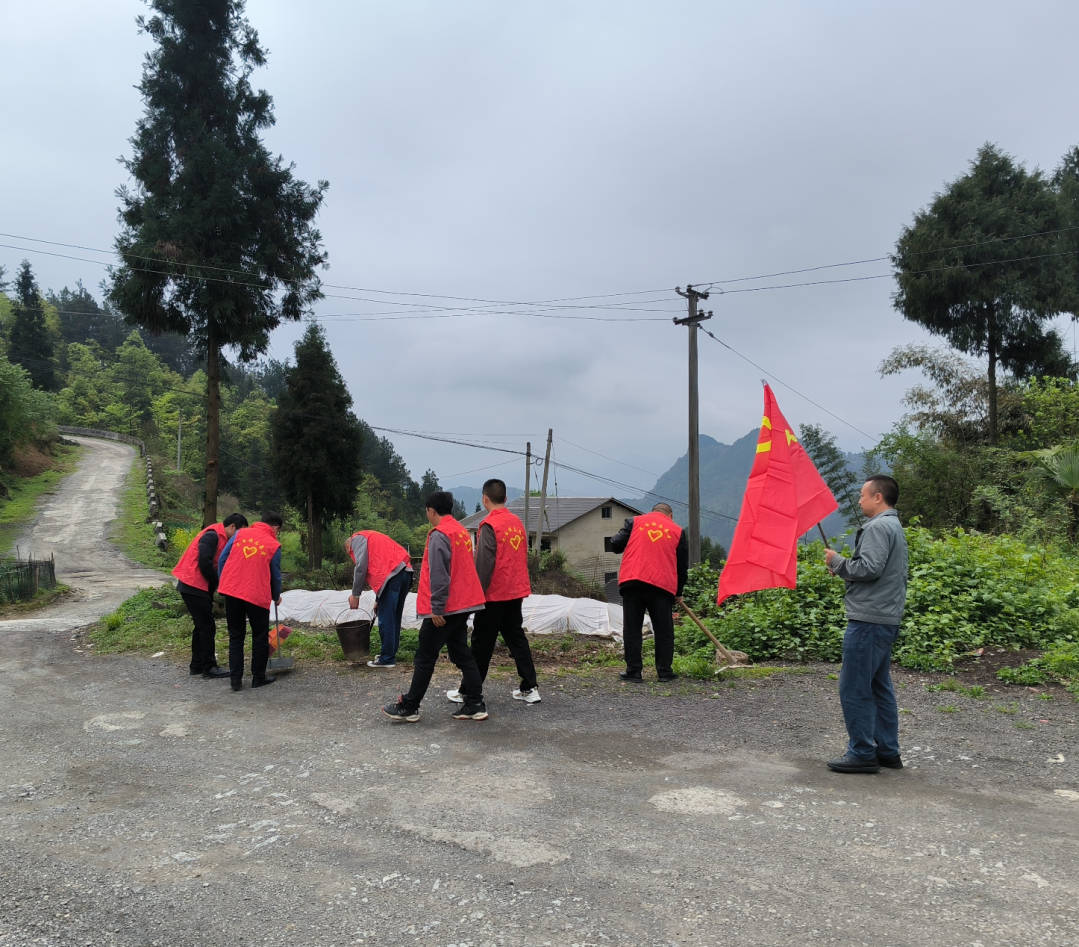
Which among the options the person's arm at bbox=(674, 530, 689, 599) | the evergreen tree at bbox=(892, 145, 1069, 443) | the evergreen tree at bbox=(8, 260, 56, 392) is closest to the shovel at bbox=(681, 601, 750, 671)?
the person's arm at bbox=(674, 530, 689, 599)

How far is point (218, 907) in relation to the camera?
3.13 m

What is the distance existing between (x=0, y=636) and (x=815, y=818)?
42.6 feet

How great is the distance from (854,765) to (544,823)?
6.61 ft

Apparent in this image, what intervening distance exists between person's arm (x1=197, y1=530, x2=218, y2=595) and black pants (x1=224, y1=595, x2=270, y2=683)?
2.30 feet

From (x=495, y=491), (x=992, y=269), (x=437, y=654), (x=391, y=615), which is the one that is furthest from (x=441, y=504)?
(x=992, y=269)

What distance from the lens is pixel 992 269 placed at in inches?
906

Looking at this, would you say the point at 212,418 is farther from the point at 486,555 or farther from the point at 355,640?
the point at 486,555

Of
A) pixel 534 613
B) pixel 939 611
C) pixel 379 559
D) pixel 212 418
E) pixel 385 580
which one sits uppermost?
pixel 212 418

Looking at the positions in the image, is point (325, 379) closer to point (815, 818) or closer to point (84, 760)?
point (84, 760)

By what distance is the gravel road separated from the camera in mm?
2961

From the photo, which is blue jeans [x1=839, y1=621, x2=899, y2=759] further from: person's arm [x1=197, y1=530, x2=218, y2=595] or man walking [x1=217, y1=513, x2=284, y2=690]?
person's arm [x1=197, y1=530, x2=218, y2=595]

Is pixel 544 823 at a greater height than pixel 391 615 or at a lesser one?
lesser

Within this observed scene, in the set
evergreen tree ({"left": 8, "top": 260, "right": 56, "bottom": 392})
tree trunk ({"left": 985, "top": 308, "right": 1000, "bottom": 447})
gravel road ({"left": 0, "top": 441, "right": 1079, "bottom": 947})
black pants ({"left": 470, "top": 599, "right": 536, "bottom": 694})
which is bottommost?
gravel road ({"left": 0, "top": 441, "right": 1079, "bottom": 947})

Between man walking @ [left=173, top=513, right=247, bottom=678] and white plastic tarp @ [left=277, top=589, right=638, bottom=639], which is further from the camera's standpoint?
white plastic tarp @ [left=277, top=589, right=638, bottom=639]
